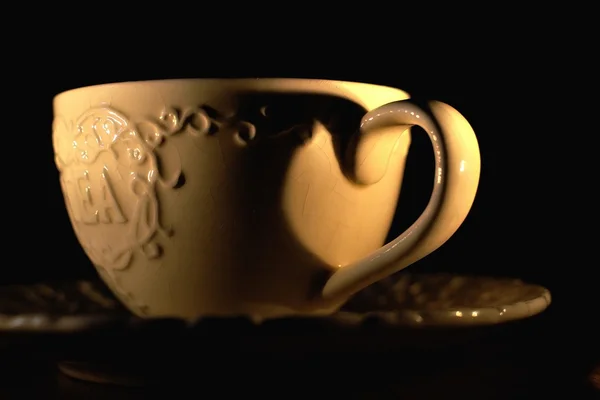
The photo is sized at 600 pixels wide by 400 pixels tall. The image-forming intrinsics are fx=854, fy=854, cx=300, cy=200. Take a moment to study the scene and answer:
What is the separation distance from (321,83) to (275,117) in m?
0.04

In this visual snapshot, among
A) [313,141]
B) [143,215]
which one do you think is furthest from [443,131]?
[143,215]

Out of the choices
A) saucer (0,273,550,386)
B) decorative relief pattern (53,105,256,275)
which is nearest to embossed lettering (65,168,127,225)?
decorative relief pattern (53,105,256,275)

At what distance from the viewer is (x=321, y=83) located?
0.51 meters

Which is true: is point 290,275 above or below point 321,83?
below

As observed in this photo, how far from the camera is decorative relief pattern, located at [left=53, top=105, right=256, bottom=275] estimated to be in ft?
1.64

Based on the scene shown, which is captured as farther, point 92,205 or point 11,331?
point 92,205

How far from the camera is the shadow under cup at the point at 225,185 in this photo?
0.50 m

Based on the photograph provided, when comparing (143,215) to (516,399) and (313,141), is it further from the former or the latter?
(516,399)

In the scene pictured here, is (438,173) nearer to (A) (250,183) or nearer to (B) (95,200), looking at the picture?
(A) (250,183)

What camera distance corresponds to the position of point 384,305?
659mm

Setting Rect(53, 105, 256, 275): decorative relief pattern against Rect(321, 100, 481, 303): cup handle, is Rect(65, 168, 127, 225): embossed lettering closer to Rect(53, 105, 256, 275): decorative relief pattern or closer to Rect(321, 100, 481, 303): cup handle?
Rect(53, 105, 256, 275): decorative relief pattern

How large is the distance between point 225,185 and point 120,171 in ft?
0.22

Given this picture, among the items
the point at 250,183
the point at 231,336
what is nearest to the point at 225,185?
the point at 250,183

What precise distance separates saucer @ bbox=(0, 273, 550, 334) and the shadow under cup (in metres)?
0.06
